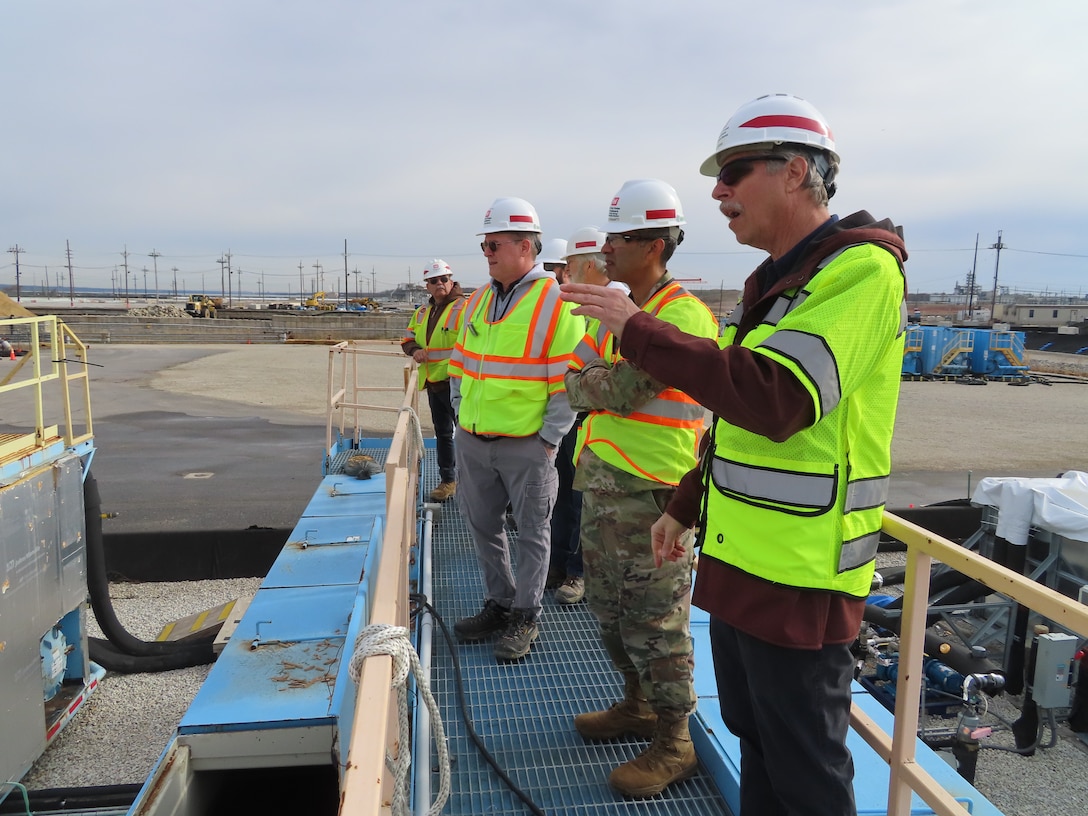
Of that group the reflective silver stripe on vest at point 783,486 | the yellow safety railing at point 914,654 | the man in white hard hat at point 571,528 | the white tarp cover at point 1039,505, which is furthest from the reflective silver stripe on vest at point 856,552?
the white tarp cover at point 1039,505

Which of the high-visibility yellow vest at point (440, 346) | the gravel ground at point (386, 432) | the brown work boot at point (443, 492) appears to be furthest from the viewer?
the high-visibility yellow vest at point (440, 346)

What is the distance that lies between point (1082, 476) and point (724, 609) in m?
6.13

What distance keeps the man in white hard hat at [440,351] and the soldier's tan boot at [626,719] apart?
3477 mm

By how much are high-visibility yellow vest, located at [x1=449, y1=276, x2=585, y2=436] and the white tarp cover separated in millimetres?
4526

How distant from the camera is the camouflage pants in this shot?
Answer: 255cm

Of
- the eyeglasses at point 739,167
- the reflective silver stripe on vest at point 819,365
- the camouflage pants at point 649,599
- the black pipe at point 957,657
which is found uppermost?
the eyeglasses at point 739,167

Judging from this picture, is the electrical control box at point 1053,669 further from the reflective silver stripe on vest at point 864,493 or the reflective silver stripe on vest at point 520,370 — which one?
the reflective silver stripe on vest at point 864,493

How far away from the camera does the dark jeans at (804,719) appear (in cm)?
158

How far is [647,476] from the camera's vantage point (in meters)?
2.57

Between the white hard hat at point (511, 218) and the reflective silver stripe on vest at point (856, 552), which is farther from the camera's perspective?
the white hard hat at point (511, 218)

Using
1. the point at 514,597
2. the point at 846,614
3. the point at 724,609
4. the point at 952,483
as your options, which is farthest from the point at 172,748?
the point at 952,483

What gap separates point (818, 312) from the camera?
4.66 feet

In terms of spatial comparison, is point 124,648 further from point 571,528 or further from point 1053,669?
point 1053,669

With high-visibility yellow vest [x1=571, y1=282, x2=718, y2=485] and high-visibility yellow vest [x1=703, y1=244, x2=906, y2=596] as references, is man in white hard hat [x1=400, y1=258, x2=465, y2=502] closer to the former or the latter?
high-visibility yellow vest [x1=571, y1=282, x2=718, y2=485]
